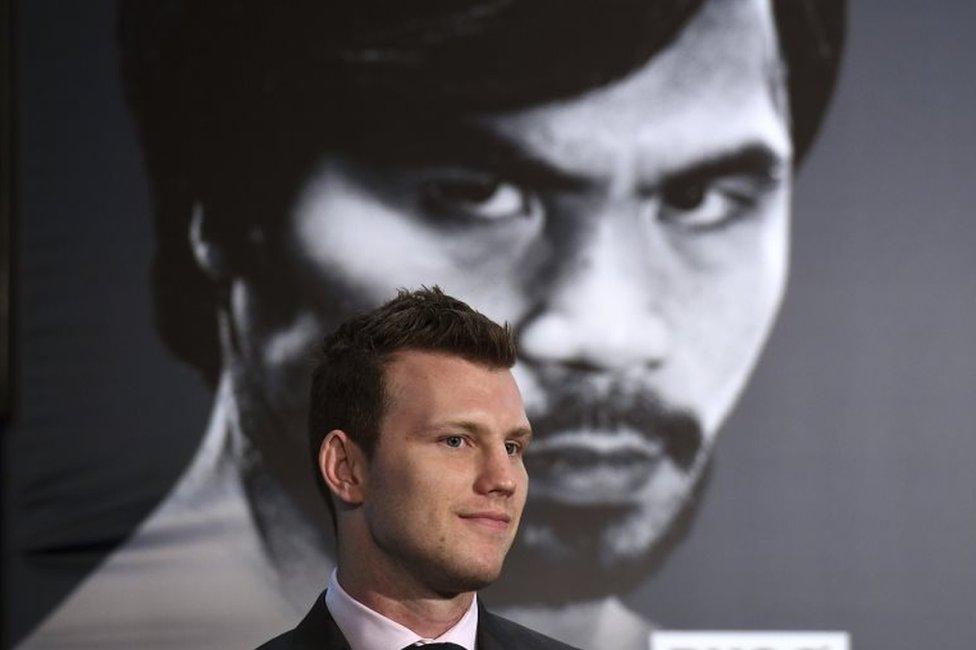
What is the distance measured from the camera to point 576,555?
2.91 meters

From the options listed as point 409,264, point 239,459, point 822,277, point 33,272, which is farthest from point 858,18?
point 33,272

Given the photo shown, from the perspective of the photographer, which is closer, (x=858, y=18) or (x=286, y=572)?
(x=286, y=572)

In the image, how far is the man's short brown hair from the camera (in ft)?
4.92

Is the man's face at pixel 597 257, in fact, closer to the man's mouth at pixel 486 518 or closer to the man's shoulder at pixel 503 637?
the man's shoulder at pixel 503 637

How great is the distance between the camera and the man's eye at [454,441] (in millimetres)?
1446

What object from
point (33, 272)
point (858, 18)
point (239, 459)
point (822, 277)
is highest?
point (858, 18)

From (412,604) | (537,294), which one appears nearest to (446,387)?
(412,604)

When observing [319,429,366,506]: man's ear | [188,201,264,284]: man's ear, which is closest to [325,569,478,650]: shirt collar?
[319,429,366,506]: man's ear

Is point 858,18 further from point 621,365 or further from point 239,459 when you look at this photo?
point 239,459

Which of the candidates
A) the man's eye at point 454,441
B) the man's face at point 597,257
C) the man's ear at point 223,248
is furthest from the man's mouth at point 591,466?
the man's eye at point 454,441

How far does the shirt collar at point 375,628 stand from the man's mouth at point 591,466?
1.36 m

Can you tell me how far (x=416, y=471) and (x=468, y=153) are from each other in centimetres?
163

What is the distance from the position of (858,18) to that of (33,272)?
1904mm

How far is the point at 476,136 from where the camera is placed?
2.98 m
